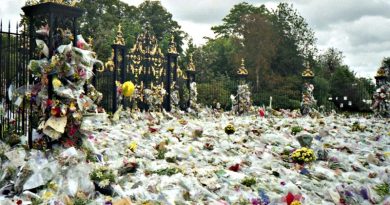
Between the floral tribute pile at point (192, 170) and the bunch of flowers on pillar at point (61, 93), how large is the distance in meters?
0.23

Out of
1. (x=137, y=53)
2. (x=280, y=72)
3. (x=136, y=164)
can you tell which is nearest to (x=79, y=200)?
(x=136, y=164)

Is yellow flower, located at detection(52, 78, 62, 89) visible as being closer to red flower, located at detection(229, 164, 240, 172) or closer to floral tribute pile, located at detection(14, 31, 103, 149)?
floral tribute pile, located at detection(14, 31, 103, 149)

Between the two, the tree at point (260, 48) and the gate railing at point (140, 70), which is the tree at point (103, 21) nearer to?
the tree at point (260, 48)

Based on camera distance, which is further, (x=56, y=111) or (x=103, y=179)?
(x=56, y=111)

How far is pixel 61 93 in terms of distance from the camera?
7219 mm

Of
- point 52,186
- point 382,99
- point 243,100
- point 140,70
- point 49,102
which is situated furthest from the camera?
point 243,100

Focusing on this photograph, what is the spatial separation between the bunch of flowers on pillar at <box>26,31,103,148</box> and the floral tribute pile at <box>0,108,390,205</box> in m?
0.23

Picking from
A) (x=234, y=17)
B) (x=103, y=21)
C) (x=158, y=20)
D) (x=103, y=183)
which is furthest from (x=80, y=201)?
(x=234, y=17)

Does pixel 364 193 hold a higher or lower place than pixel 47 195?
lower

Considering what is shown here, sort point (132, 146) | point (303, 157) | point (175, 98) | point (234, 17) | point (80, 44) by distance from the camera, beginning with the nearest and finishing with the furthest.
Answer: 1. point (80, 44)
2. point (132, 146)
3. point (303, 157)
4. point (175, 98)
5. point (234, 17)

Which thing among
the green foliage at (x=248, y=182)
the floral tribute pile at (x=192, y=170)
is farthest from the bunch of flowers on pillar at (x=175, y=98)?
the green foliage at (x=248, y=182)

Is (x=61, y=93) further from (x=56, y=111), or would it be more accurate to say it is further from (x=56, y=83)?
(x=56, y=111)

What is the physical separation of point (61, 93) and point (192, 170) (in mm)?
2415

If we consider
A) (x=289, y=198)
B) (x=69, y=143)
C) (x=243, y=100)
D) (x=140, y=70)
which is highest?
(x=140, y=70)
